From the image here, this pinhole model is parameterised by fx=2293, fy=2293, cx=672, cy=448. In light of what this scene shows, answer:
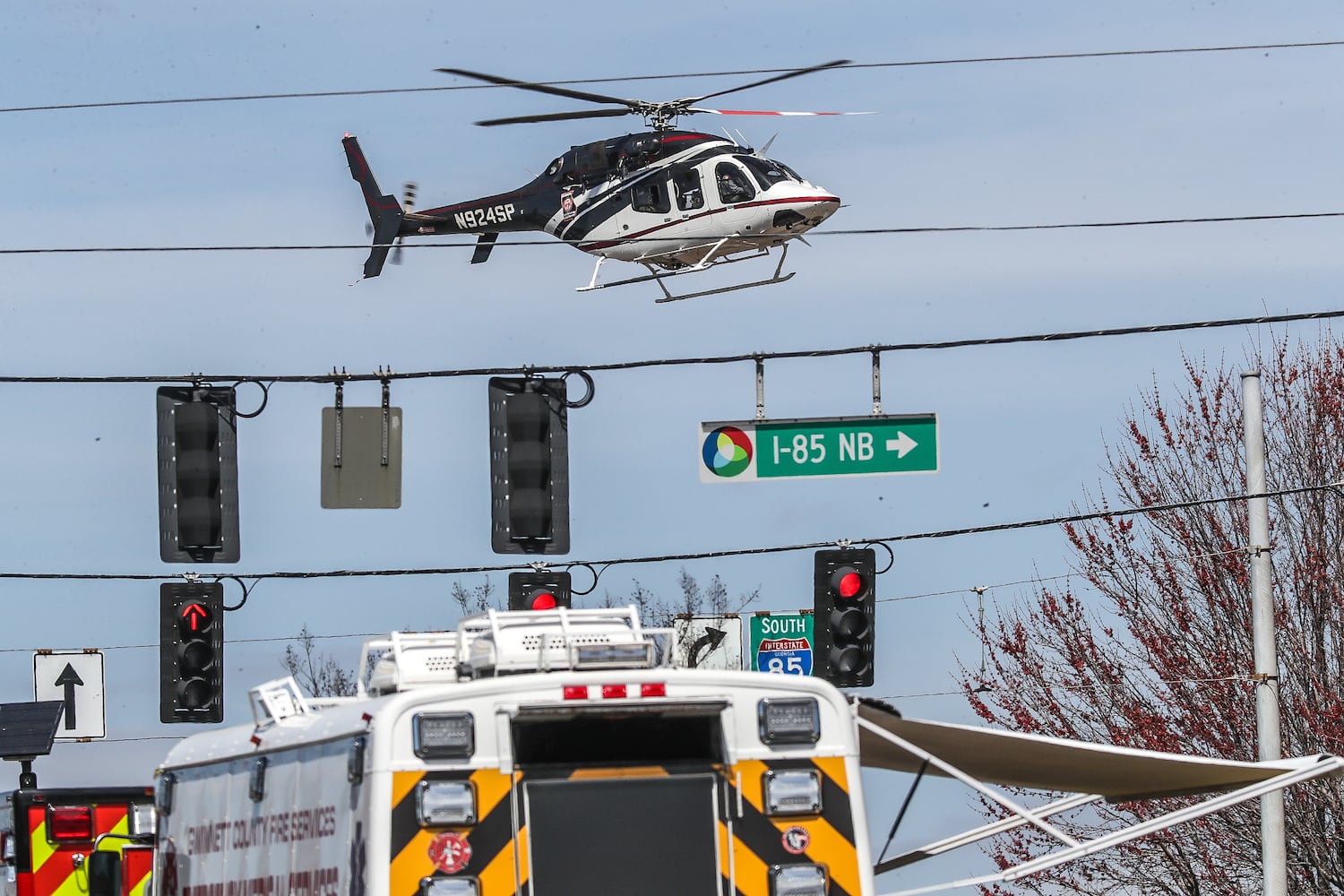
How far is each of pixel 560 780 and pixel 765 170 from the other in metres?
15.6

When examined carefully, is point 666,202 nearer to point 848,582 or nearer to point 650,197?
point 650,197

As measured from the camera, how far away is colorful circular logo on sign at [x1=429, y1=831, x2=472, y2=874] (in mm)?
9914

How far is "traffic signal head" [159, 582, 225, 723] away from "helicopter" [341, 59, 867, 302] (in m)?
5.01

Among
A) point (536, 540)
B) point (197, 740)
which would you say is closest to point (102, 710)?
point (536, 540)

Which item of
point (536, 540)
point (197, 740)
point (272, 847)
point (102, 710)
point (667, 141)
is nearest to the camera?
point (272, 847)

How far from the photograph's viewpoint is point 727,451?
19641 millimetres

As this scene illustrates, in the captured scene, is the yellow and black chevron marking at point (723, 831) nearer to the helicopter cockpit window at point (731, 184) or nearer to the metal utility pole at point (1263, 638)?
the metal utility pole at point (1263, 638)

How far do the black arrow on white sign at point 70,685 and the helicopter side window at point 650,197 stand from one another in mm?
7901

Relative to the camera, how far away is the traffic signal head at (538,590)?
73.2 feet

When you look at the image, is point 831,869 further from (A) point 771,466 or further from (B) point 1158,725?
(B) point 1158,725

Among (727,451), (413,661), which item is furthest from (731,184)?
(413,661)

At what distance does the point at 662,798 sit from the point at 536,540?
28.4ft

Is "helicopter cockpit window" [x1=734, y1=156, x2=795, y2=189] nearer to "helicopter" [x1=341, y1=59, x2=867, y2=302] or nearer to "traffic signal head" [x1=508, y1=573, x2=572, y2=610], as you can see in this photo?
"helicopter" [x1=341, y1=59, x2=867, y2=302]

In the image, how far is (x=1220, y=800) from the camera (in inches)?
503
